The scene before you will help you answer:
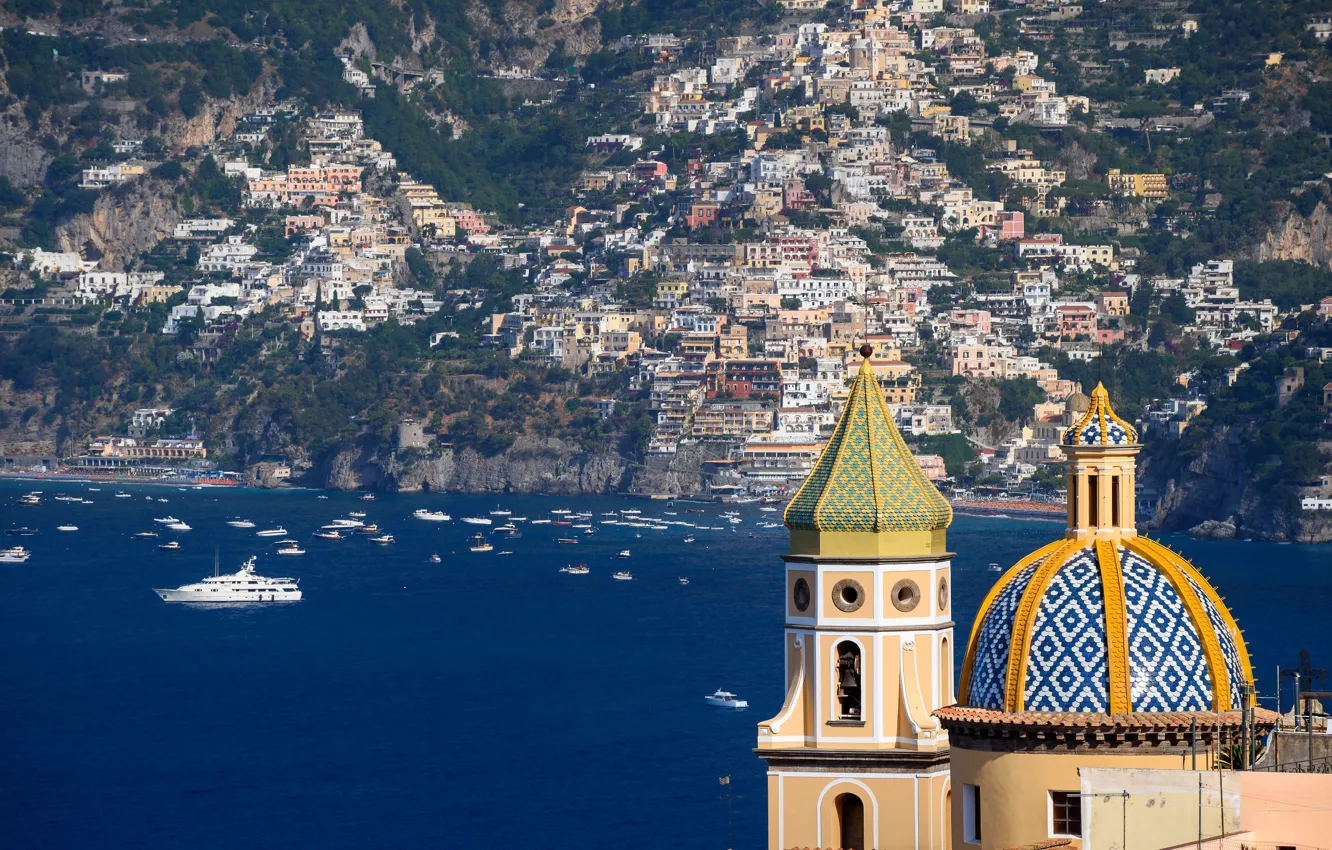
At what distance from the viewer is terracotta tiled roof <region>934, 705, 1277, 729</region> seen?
85.8 ft

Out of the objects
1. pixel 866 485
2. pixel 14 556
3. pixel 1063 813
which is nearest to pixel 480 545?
pixel 14 556

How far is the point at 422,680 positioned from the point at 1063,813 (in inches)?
3370

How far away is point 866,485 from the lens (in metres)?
32.2

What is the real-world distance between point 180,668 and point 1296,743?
309 feet

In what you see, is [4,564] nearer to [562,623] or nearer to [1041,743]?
[562,623]

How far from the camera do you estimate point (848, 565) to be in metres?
31.7

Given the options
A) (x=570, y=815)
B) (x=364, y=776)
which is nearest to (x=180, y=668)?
(x=364, y=776)

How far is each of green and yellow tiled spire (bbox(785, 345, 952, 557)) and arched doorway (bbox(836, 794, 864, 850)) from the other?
2156mm

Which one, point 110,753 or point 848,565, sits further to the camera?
point 110,753

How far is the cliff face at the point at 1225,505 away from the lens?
15988 centimetres

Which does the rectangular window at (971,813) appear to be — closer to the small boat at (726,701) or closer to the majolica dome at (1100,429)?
the majolica dome at (1100,429)

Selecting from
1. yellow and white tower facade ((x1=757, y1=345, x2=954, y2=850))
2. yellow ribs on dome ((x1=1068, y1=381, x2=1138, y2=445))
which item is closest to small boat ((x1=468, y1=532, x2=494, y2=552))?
yellow and white tower facade ((x1=757, y1=345, x2=954, y2=850))

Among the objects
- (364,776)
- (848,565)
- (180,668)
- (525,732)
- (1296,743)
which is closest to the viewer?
(1296,743)

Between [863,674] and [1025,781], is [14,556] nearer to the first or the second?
[863,674]
